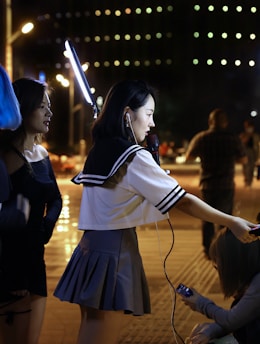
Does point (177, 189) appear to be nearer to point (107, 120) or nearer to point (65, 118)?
point (107, 120)

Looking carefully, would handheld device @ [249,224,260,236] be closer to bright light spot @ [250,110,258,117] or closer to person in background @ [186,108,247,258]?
person in background @ [186,108,247,258]

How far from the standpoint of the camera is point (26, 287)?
3.79 meters

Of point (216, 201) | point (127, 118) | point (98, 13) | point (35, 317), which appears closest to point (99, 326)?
point (35, 317)

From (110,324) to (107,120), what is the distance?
0.99 meters

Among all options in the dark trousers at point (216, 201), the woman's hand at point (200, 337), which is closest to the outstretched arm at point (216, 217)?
the woman's hand at point (200, 337)

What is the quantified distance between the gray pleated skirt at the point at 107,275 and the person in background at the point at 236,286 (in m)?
0.35

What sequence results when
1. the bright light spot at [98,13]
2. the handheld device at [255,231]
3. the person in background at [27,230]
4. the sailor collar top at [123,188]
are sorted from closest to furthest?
1. the handheld device at [255,231]
2. the sailor collar top at [123,188]
3. the person in background at [27,230]
4. the bright light spot at [98,13]

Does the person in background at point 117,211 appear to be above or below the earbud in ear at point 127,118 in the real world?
below

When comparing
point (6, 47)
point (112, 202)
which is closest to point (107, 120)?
A: point (112, 202)

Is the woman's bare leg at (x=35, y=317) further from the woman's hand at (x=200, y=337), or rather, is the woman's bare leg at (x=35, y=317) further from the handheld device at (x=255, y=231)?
the handheld device at (x=255, y=231)

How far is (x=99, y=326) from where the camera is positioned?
3584mm

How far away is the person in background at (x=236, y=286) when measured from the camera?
11.3 feet

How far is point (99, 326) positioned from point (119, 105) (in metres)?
1.08

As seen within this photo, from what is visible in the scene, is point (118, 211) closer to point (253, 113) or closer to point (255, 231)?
point (255, 231)
